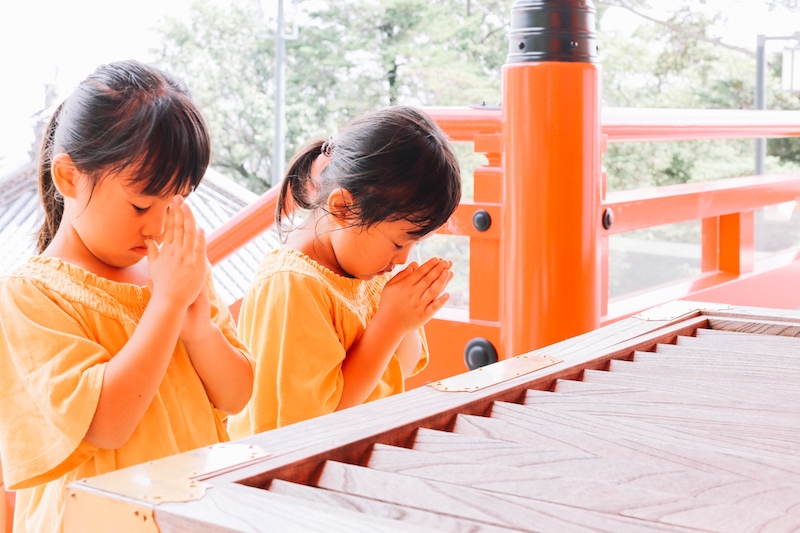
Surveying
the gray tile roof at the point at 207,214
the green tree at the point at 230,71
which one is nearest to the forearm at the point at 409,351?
the gray tile roof at the point at 207,214

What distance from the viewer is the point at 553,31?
5.81ft

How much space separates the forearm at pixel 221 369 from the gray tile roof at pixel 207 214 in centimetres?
465

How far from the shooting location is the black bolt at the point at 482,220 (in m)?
2.05

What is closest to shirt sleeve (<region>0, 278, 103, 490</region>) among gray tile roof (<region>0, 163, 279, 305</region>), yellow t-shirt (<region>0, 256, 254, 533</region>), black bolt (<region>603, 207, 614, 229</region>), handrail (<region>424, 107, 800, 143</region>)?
yellow t-shirt (<region>0, 256, 254, 533</region>)

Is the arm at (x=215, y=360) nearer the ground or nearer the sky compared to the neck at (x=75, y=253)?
nearer the ground

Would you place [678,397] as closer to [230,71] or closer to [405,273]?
[405,273]

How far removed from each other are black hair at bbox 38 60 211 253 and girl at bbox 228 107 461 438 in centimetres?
24

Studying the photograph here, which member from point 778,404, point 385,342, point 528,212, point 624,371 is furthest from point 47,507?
point 528,212

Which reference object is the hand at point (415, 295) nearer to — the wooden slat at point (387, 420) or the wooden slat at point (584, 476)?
the wooden slat at point (387, 420)

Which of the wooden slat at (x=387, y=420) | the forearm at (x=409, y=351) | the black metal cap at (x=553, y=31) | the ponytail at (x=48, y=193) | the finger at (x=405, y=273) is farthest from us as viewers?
the black metal cap at (x=553, y=31)

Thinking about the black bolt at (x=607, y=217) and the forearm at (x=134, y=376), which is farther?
the black bolt at (x=607, y=217)

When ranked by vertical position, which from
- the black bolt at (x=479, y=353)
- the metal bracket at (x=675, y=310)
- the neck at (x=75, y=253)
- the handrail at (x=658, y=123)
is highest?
the handrail at (x=658, y=123)

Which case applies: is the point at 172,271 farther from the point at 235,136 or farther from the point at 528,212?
the point at 235,136

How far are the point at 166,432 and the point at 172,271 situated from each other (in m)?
0.20
